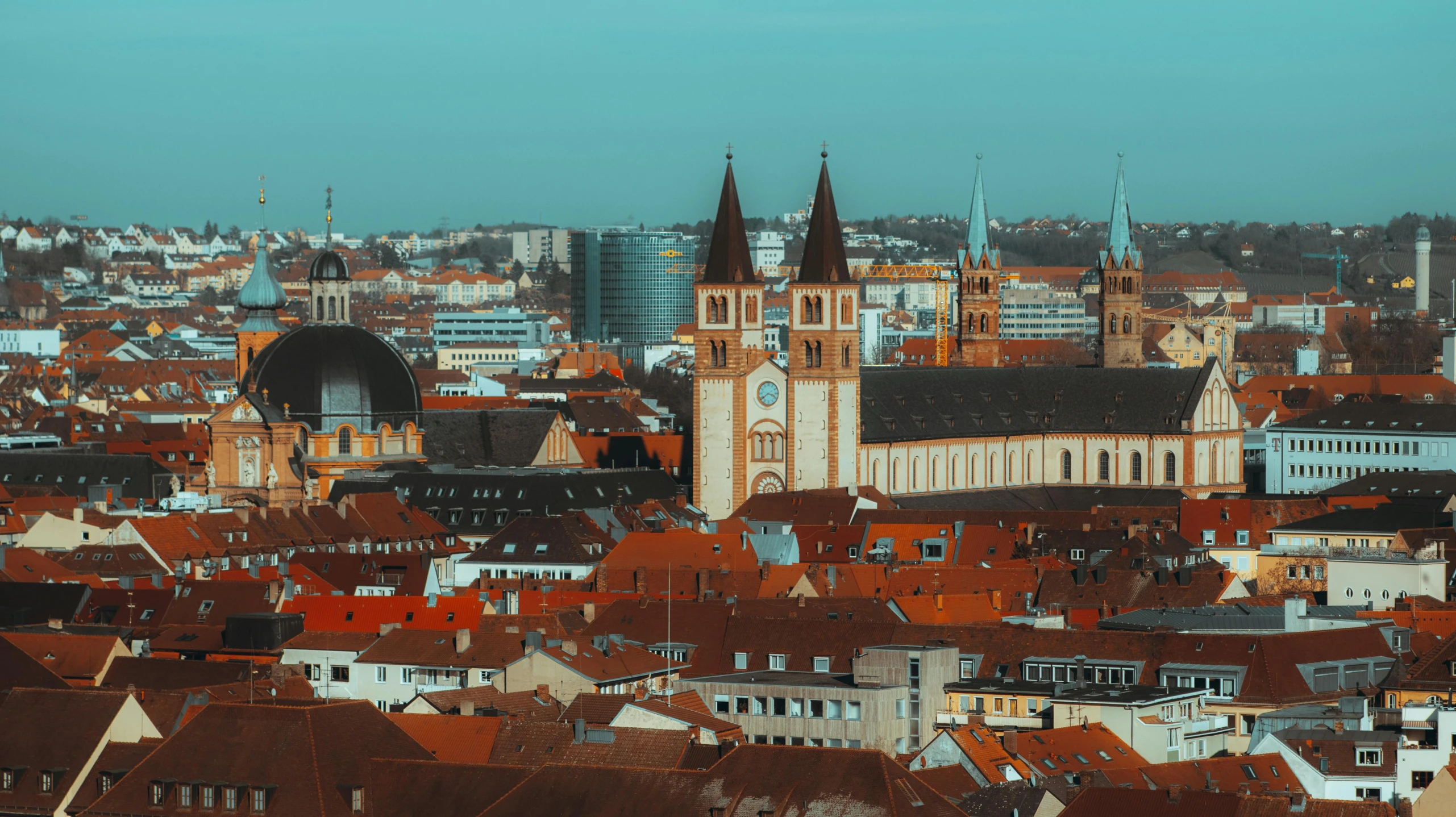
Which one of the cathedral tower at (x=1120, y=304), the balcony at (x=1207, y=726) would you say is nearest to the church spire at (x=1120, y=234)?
the cathedral tower at (x=1120, y=304)

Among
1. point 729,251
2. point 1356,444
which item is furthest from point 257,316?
point 1356,444

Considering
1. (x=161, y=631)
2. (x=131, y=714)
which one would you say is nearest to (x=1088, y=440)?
(x=161, y=631)

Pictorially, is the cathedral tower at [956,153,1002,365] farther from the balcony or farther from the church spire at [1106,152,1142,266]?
the balcony

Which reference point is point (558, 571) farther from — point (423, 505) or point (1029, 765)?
point (1029, 765)

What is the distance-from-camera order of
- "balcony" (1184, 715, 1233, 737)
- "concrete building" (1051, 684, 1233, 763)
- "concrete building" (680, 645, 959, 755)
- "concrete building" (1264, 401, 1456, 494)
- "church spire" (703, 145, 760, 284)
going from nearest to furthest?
"concrete building" (1051, 684, 1233, 763) < "balcony" (1184, 715, 1233, 737) < "concrete building" (680, 645, 959, 755) < "church spire" (703, 145, 760, 284) < "concrete building" (1264, 401, 1456, 494)

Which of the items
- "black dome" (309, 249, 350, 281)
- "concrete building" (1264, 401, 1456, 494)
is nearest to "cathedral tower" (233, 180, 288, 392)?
"black dome" (309, 249, 350, 281)
